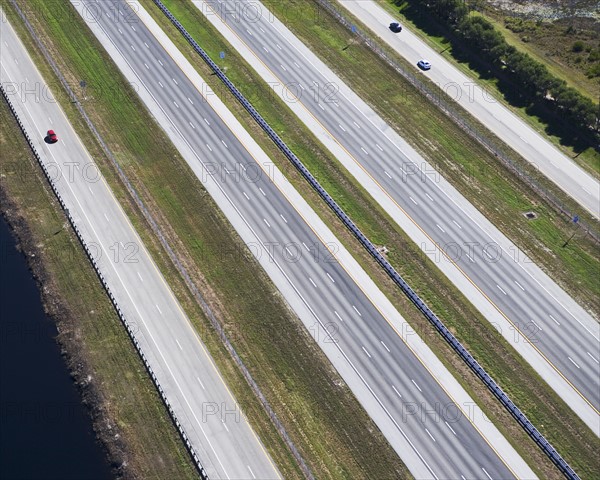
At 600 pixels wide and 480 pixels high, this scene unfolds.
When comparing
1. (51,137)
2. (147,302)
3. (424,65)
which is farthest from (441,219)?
(51,137)

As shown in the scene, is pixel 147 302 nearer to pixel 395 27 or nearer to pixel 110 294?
pixel 110 294

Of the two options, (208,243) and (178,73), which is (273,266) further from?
(178,73)

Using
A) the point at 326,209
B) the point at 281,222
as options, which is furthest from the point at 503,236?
the point at 281,222

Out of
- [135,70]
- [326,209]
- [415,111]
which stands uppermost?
[415,111]

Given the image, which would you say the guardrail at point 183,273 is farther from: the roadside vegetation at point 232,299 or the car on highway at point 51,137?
the car on highway at point 51,137

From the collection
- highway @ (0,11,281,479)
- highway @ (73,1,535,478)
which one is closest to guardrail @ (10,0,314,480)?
highway @ (0,11,281,479)

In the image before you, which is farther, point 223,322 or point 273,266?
point 273,266
